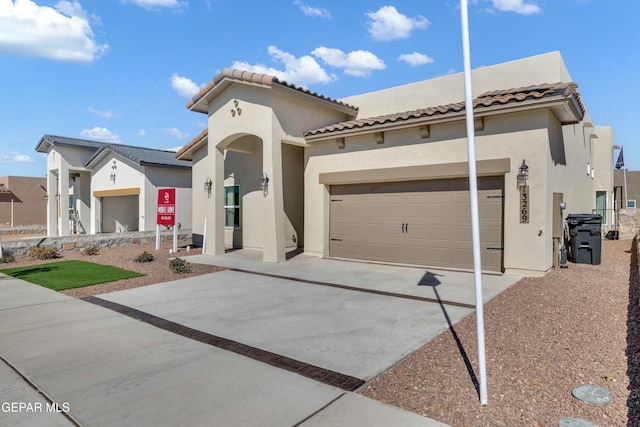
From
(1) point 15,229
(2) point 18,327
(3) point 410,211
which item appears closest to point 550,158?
(3) point 410,211

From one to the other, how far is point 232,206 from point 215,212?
6.58 ft

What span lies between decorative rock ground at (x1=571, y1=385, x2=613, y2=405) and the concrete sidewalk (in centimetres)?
147

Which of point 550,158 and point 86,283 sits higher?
point 550,158

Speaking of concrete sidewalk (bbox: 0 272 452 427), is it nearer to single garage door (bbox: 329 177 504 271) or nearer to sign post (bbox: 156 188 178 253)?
single garage door (bbox: 329 177 504 271)

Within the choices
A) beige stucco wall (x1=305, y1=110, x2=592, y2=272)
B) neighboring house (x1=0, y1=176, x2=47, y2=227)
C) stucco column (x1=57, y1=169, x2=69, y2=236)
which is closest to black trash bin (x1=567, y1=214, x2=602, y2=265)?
beige stucco wall (x1=305, y1=110, x2=592, y2=272)

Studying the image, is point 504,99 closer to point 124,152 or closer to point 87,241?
point 87,241

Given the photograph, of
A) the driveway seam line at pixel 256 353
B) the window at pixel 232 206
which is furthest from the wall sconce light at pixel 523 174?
the window at pixel 232 206

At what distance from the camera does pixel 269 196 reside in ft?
37.7

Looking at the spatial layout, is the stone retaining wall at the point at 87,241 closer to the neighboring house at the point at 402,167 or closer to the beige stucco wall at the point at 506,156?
the neighboring house at the point at 402,167

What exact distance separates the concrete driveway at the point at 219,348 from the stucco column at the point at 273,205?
9.54 feet

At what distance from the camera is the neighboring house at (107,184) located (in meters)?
19.2

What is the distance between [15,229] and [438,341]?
1210 inches

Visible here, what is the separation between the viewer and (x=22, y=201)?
31969 mm

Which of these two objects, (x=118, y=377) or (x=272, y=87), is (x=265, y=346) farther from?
(x=272, y=87)
